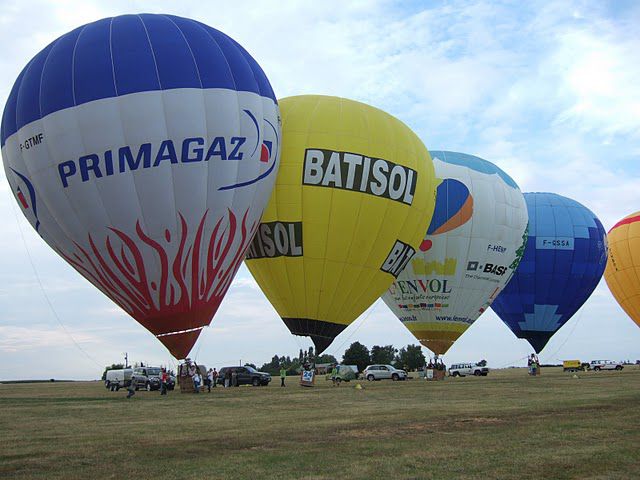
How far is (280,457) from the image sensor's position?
32.3 feet

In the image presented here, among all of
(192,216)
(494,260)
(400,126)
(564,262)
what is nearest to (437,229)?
(494,260)

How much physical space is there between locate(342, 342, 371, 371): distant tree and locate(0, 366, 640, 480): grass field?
5007 centimetres

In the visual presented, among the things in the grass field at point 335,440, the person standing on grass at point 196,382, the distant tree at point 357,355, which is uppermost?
the distant tree at point 357,355

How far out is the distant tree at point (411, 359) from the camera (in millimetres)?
74625

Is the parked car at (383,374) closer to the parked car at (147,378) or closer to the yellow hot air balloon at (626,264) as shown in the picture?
the parked car at (147,378)

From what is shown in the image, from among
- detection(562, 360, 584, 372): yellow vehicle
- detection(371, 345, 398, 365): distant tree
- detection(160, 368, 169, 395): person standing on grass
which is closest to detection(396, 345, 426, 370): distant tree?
detection(371, 345, 398, 365): distant tree

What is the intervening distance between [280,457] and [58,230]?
11.7 metres

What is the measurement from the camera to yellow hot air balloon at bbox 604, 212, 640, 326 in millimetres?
42625

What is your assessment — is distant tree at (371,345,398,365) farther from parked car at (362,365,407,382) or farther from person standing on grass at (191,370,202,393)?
person standing on grass at (191,370,202,393)

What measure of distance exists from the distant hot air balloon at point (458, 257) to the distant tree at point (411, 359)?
41.2 metres

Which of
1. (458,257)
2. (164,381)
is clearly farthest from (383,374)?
(164,381)

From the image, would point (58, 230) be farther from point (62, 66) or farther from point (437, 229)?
point (437, 229)

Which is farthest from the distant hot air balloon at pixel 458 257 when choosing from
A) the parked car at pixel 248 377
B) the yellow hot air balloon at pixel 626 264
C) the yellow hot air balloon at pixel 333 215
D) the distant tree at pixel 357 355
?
the distant tree at pixel 357 355

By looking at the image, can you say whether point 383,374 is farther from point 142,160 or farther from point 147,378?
point 142,160
